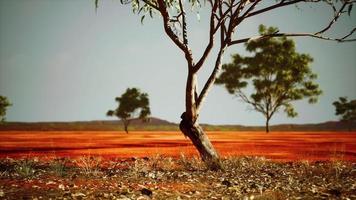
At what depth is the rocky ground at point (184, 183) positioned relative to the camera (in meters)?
9.30

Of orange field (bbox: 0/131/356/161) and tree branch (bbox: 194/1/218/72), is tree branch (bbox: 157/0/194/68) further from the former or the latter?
orange field (bbox: 0/131/356/161)

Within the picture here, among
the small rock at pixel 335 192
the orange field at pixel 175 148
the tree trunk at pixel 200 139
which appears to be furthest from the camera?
the orange field at pixel 175 148

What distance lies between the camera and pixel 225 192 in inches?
390

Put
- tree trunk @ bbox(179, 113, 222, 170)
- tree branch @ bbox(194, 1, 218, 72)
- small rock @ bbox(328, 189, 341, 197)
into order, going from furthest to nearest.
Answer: tree branch @ bbox(194, 1, 218, 72) → tree trunk @ bbox(179, 113, 222, 170) → small rock @ bbox(328, 189, 341, 197)

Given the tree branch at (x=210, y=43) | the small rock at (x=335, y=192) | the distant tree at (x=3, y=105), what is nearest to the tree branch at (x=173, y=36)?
the tree branch at (x=210, y=43)

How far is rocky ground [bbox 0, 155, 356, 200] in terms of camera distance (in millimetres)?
9297

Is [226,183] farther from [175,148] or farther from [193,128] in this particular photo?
[175,148]

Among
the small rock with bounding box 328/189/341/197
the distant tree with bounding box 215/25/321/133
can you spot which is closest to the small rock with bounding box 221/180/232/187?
the small rock with bounding box 328/189/341/197

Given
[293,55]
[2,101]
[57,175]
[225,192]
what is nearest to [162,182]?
[225,192]

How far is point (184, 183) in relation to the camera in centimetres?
1113

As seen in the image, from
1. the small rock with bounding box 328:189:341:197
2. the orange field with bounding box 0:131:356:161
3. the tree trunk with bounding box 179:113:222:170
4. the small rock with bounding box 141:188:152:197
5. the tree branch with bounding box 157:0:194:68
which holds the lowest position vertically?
the orange field with bounding box 0:131:356:161

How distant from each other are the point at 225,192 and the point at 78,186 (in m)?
3.68

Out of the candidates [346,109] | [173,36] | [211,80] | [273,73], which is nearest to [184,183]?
[211,80]

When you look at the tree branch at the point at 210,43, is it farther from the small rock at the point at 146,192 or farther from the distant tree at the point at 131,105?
the distant tree at the point at 131,105
